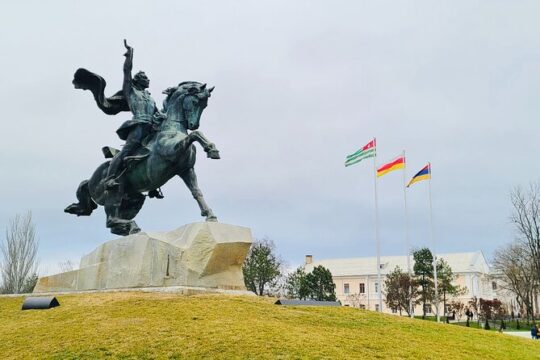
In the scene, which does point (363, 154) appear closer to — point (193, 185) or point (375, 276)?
point (193, 185)

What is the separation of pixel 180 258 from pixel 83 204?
5183mm

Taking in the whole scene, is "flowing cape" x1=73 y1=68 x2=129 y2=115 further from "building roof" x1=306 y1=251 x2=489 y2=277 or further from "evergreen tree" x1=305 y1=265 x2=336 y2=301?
"building roof" x1=306 y1=251 x2=489 y2=277

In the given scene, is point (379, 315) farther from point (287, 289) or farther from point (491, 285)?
point (491, 285)

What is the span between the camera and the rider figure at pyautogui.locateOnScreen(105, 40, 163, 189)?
45.6 ft

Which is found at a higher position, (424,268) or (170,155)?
(424,268)

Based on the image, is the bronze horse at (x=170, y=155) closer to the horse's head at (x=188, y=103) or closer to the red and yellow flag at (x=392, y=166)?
the horse's head at (x=188, y=103)

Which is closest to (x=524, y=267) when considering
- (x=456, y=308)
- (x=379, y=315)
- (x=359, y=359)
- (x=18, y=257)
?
(x=456, y=308)

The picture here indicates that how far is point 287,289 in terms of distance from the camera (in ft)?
191

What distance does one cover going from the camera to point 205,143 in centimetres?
1251

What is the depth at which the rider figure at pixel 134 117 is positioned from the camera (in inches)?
547

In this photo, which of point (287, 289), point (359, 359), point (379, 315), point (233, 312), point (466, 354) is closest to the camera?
point (359, 359)

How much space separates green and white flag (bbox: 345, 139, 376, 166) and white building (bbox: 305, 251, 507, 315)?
47.1m

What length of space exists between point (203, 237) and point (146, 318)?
289 cm

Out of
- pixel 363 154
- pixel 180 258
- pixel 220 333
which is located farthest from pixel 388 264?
pixel 220 333
